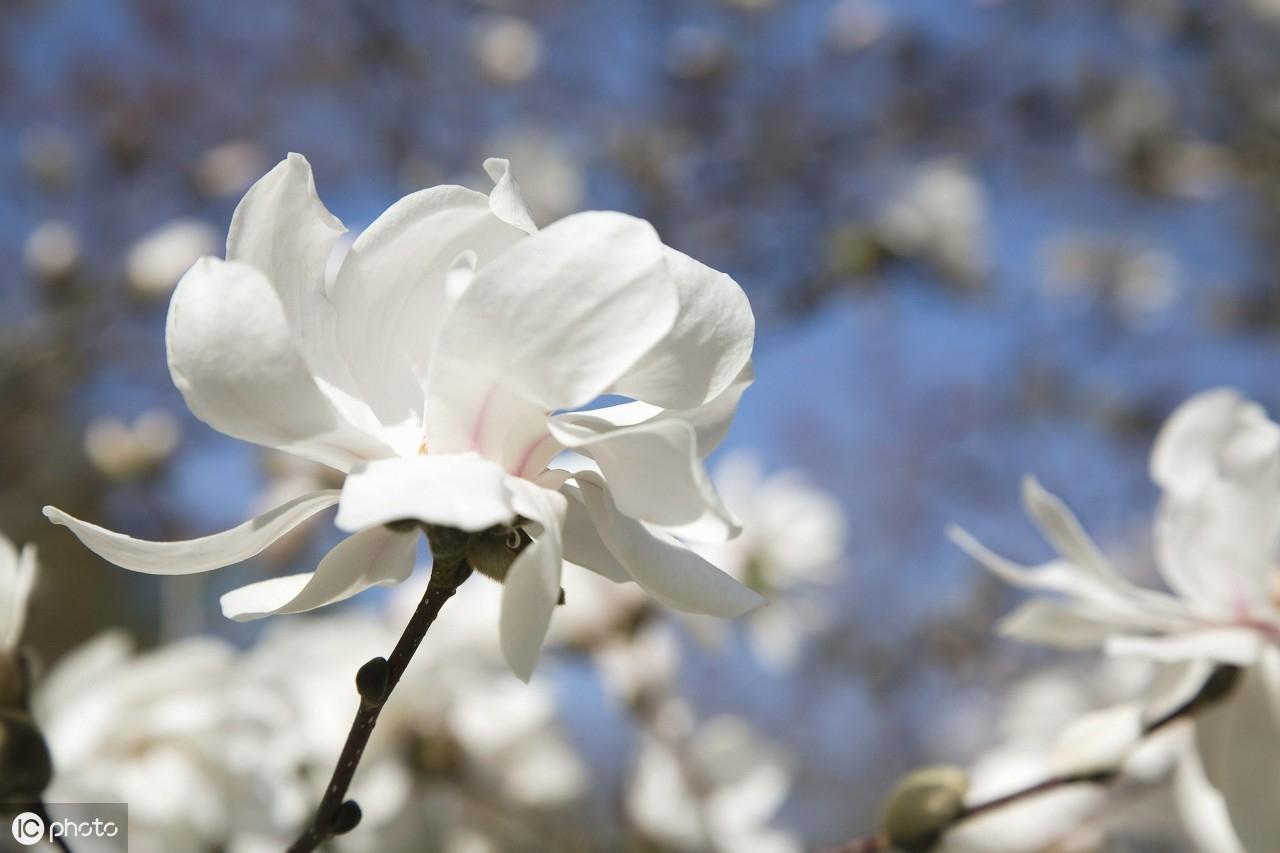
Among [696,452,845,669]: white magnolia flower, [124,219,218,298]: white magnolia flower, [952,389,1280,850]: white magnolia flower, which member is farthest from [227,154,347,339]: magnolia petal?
[124,219,218,298]: white magnolia flower

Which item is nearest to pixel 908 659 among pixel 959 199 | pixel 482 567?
pixel 959 199

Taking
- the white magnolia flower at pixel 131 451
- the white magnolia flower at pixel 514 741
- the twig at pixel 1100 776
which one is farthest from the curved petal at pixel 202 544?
the white magnolia flower at pixel 131 451

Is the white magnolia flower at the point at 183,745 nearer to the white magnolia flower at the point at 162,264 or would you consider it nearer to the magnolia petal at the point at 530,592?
the magnolia petal at the point at 530,592

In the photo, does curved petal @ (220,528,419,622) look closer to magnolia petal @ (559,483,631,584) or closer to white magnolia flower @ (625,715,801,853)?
magnolia petal @ (559,483,631,584)

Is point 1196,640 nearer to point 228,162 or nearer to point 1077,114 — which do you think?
point 228,162

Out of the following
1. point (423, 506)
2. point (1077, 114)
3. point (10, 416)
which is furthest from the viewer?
Answer: point (1077, 114)

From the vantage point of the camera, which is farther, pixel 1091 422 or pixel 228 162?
pixel 1091 422
